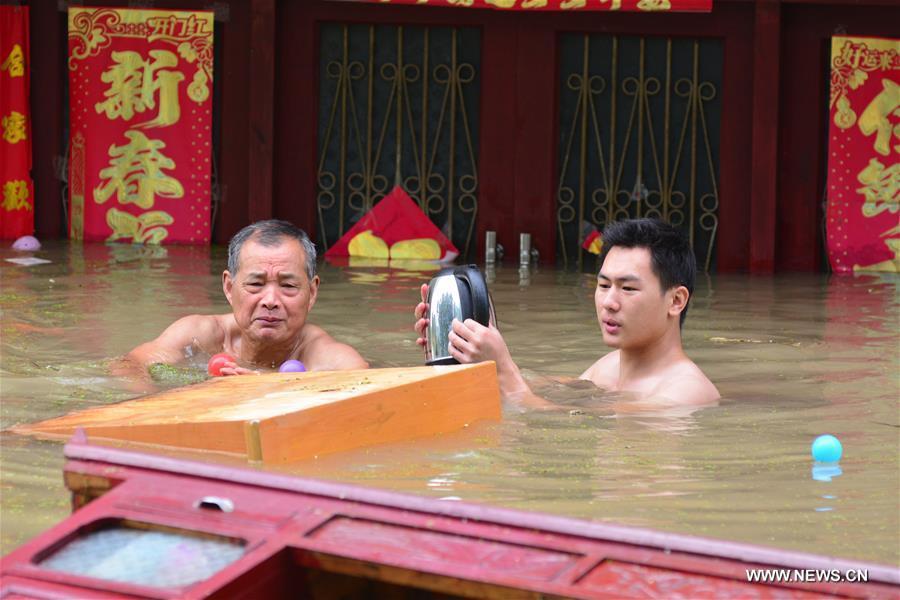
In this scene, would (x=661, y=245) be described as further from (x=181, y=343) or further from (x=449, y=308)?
(x=181, y=343)

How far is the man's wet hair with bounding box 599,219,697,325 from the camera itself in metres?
4.74

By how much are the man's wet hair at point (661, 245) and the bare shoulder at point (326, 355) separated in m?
1.09

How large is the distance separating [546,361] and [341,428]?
265 cm

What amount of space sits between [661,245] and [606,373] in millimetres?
752

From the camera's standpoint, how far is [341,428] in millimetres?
3752

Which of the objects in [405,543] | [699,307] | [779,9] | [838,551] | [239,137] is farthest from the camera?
[239,137]

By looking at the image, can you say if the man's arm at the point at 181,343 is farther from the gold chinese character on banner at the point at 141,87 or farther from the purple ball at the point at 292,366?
the gold chinese character on banner at the point at 141,87

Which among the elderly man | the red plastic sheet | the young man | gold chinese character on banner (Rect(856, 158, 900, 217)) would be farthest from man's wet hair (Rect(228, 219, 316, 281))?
gold chinese character on banner (Rect(856, 158, 900, 217))

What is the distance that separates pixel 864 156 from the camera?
438 inches

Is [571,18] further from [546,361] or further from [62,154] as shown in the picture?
[546,361]

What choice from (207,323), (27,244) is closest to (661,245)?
(207,323)

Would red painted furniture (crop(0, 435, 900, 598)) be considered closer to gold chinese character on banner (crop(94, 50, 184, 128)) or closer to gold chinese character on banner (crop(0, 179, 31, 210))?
gold chinese character on banner (crop(94, 50, 184, 128))

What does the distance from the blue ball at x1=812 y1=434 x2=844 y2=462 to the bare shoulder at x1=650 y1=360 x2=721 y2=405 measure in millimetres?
747

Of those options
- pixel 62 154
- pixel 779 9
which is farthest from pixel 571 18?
pixel 62 154
